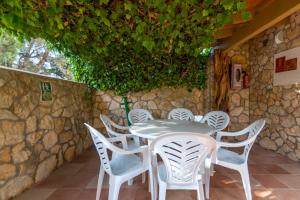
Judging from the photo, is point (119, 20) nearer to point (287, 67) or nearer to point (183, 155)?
point (183, 155)

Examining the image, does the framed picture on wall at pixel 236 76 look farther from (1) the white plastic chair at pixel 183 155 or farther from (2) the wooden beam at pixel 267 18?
(1) the white plastic chair at pixel 183 155

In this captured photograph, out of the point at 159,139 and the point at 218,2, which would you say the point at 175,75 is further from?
the point at 159,139

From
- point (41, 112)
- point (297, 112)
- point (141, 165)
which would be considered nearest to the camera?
point (141, 165)

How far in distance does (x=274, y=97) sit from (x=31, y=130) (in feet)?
13.7

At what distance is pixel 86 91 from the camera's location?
172 inches

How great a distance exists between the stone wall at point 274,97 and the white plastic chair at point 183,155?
262 centimetres

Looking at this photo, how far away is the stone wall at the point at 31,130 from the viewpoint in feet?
6.77

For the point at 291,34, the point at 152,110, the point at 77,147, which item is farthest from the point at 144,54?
the point at 291,34

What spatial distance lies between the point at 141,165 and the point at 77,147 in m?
2.15

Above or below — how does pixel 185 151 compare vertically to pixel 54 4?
below

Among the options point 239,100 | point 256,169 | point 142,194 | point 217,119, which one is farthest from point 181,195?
point 239,100

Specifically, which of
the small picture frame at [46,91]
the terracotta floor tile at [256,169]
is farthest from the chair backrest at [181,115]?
the small picture frame at [46,91]

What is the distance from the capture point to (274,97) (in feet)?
12.9

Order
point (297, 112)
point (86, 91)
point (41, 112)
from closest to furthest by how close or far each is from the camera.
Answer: point (41, 112), point (297, 112), point (86, 91)
